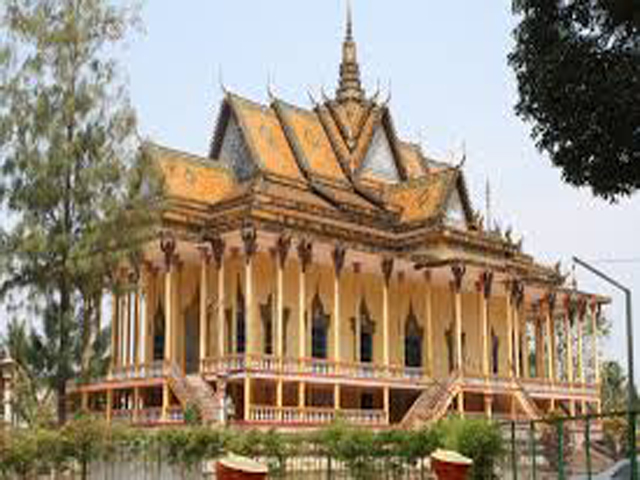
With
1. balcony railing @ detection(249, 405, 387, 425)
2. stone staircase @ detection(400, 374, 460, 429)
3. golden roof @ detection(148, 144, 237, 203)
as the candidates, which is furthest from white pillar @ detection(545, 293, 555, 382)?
golden roof @ detection(148, 144, 237, 203)

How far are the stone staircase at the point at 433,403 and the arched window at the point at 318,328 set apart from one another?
3633 millimetres

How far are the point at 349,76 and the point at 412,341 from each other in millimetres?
12909

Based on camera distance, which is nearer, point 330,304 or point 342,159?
point 330,304

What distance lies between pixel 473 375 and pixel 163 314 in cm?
1068

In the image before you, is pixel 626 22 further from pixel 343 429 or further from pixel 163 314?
pixel 163 314

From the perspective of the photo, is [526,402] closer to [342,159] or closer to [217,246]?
[342,159]

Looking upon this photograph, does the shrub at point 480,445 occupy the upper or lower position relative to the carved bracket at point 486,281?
lower

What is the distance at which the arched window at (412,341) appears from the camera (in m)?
40.1

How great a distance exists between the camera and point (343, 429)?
73.0ft

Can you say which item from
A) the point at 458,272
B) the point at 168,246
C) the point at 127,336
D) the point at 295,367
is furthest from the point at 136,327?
the point at 458,272

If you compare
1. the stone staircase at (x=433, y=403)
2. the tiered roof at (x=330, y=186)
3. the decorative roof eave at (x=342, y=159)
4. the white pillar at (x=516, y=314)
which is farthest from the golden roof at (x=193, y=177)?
the white pillar at (x=516, y=314)

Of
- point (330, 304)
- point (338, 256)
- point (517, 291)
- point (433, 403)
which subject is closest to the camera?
point (338, 256)

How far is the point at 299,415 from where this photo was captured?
31312 mm

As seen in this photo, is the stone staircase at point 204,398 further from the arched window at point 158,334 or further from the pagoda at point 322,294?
the arched window at point 158,334
